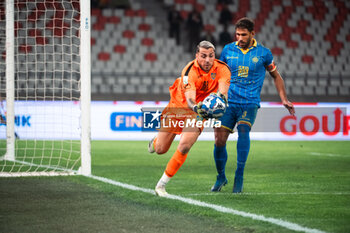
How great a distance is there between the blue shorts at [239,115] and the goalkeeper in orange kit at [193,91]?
1.57 feet

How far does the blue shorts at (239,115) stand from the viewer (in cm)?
694

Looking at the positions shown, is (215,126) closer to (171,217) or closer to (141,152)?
(171,217)

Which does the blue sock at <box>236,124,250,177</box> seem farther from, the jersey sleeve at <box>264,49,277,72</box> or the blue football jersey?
the jersey sleeve at <box>264,49,277,72</box>

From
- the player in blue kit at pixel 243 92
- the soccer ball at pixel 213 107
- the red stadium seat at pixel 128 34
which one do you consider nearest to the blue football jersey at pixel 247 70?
the player in blue kit at pixel 243 92

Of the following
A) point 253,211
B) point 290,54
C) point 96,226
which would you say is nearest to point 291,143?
point 290,54

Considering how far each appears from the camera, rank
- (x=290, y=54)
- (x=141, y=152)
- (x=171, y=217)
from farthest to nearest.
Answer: (x=290, y=54)
(x=141, y=152)
(x=171, y=217)

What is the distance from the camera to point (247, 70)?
7043 millimetres

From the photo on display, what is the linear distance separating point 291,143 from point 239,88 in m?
9.49

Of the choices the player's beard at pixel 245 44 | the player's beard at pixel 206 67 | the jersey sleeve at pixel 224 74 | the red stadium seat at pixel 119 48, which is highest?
the player's beard at pixel 245 44

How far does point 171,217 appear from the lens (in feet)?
16.8

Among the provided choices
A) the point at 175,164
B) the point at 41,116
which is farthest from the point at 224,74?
the point at 41,116

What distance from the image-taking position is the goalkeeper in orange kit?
248 inches

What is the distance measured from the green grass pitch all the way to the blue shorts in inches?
30.1

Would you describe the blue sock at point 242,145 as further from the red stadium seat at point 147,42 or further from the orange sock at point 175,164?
the red stadium seat at point 147,42
